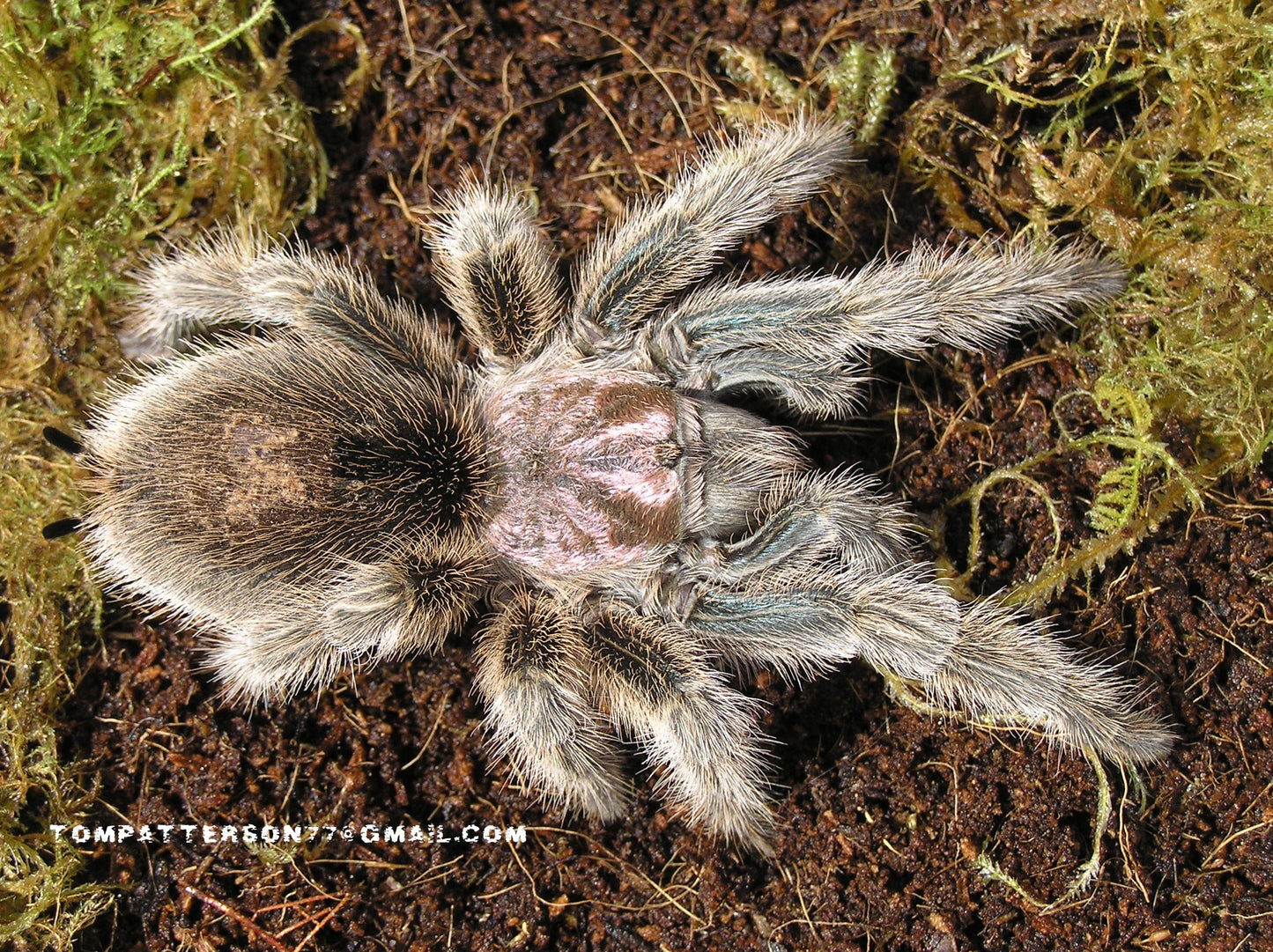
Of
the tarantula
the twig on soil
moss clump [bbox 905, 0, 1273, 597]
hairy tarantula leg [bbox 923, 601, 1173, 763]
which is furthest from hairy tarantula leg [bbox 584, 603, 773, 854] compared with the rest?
the twig on soil

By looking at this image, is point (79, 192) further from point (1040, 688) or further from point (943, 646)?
point (1040, 688)

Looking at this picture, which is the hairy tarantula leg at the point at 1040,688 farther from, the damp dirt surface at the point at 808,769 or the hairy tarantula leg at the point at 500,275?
the hairy tarantula leg at the point at 500,275

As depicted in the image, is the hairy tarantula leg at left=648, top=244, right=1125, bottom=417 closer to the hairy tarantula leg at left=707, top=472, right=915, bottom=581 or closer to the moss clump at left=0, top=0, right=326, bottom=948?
the hairy tarantula leg at left=707, top=472, right=915, bottom=581

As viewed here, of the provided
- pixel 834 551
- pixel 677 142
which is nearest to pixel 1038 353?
pixel 834 551

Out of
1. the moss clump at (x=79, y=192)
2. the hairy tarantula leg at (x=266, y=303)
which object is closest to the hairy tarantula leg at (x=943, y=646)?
the hairy tarantula leg at (x=266, y=303)

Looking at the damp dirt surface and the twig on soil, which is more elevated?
the damp dirt surface

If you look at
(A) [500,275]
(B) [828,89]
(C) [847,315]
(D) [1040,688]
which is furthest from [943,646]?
(B) [828,89]

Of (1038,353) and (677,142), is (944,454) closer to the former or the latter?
(1038,353)
